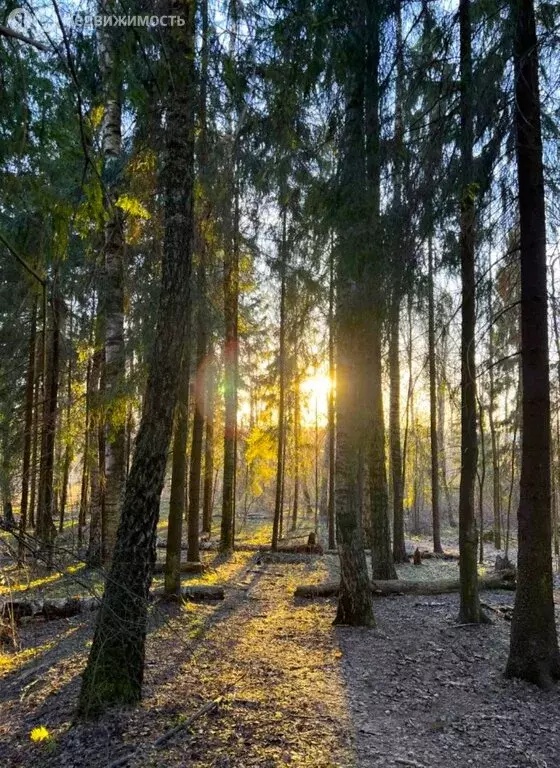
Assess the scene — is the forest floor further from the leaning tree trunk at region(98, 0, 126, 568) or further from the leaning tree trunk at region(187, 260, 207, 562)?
the leaning tree trunk at region(187, 260, 207, 562)

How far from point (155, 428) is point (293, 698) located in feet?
8.54

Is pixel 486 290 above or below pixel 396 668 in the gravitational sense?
above

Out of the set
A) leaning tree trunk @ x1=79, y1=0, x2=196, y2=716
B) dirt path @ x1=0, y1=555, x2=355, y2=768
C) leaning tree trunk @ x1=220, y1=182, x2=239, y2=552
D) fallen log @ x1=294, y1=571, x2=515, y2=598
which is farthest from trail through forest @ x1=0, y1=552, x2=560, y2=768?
leaning tree trunk @ x1=220, y1=182, x2=239, y2=552

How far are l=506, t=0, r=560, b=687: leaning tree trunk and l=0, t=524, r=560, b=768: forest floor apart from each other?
358 millimetres

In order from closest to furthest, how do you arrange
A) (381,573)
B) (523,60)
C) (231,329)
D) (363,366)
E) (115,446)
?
(523,60), (363,366), (115,446), (381,573), (231,329)

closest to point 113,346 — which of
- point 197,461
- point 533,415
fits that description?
point 197,461

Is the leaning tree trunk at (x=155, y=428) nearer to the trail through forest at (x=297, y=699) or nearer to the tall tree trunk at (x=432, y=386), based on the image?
the trail through forest at (x=297, y=699)

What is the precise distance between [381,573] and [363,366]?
4.48 metres

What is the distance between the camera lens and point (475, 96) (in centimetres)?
439

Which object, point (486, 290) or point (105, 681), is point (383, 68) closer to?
point (486, 290)

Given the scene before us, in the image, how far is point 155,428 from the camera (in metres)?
4.18

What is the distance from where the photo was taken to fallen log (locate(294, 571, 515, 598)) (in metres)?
8.77

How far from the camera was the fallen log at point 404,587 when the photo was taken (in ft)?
28.8

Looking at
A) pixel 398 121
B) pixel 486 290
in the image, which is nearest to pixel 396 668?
pixel 486 290
